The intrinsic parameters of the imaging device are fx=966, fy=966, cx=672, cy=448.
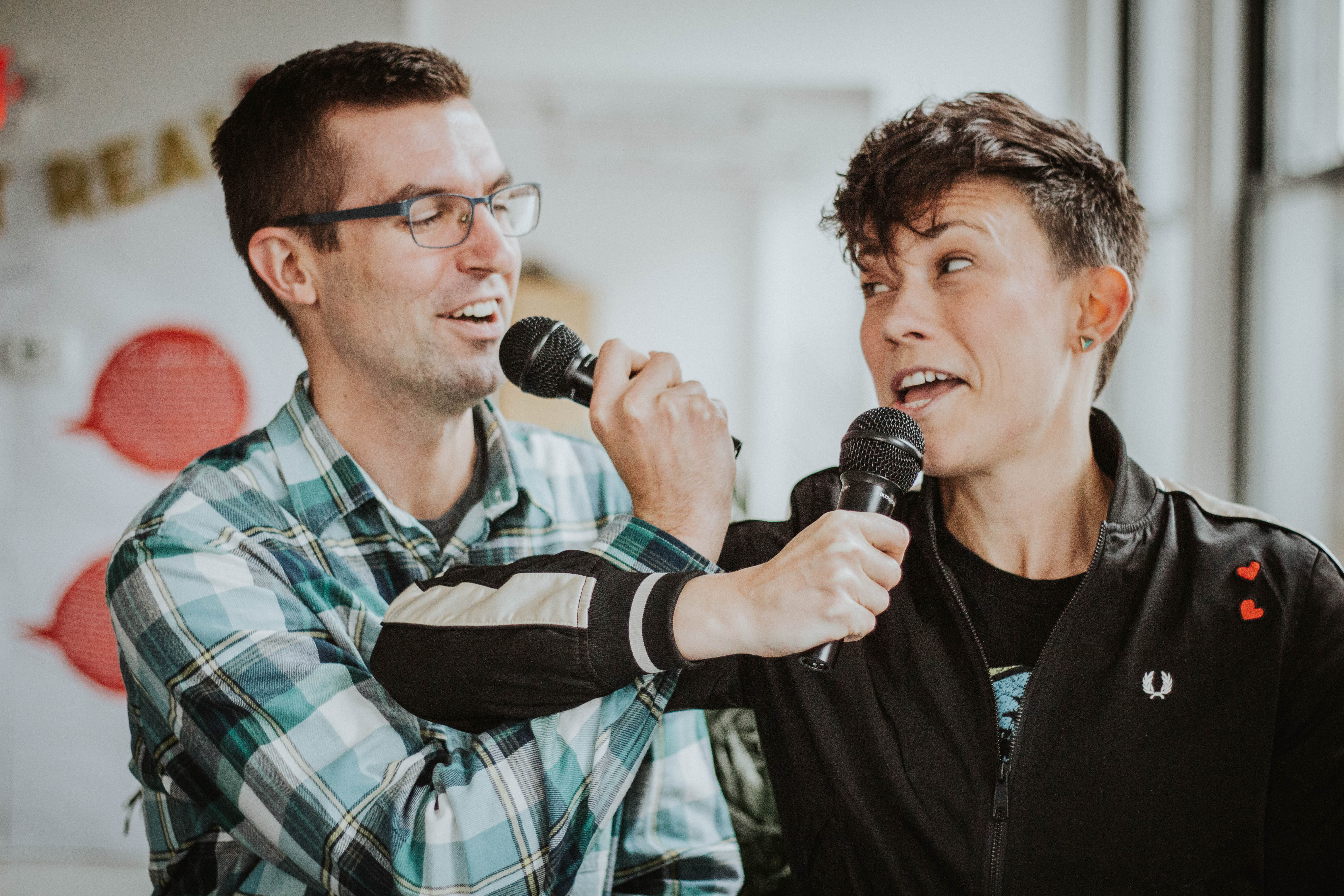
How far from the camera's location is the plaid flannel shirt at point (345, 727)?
1.03 meters

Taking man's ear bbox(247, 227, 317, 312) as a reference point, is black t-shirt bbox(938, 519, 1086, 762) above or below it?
below

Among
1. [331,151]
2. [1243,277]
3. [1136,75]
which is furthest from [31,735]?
[1136,75]

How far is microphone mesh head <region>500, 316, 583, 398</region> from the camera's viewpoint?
3.96 ft

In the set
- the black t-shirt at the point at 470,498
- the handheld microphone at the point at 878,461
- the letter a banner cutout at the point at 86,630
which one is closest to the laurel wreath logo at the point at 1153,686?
the handheld microphone at the point at 878,461

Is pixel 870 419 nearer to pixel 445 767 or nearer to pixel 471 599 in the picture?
pixel 471 599

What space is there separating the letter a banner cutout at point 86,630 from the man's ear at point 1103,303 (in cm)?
313

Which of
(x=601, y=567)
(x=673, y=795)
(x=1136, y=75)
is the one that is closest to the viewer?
(x=601, y=567)

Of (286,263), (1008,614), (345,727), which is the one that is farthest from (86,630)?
(1008,614)

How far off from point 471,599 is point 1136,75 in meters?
3.38

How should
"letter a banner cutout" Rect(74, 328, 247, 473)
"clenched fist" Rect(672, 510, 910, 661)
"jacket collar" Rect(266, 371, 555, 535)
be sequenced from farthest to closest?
"letter a banner cutout" Rect(74, 328, 247, 473) → "jacket collar" Rect(266, 371, 555, 535) → "clenched fist" Rect(672, 510, 910, 661)

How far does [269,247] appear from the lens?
5.22 ft

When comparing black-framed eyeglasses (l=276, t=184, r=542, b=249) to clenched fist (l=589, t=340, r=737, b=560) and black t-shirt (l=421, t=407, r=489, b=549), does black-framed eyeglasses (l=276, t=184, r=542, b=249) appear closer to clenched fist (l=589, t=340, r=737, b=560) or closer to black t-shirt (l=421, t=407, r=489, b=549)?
black t-shirt (l=421, t=407, r=489, b=549)

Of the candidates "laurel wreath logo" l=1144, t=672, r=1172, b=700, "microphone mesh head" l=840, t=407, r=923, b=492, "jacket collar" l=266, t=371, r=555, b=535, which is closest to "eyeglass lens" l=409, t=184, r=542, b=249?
"jacket collar" l=266, t=371, r=555, b=535

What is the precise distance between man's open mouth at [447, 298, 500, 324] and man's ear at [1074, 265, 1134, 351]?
34.3 inches
